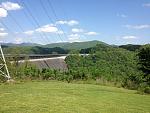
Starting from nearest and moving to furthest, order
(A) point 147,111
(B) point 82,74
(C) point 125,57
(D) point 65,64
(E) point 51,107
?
(E) point 51,107, (A) point 147,111, (B) point 82,74, (D) point 65,64, (C) point 125,57

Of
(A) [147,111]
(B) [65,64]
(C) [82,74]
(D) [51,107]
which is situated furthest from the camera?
(B) [65,64]

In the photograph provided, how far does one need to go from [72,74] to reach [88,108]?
1401 inches

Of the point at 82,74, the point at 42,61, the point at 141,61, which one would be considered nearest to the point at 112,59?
the point at 42,61

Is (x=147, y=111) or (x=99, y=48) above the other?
(x=99, y=48)

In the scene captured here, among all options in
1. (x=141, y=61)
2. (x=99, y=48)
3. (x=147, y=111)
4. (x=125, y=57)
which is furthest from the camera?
(x=99, y=48)

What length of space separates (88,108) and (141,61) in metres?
41.0

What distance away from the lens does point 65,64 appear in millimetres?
95875

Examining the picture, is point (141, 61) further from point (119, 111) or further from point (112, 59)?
point (112, 59)

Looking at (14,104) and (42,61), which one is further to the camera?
(42,61)

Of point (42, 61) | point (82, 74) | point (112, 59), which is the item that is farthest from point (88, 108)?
point (112, 59)

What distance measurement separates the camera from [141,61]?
54.5 m

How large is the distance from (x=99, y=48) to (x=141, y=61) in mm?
73732

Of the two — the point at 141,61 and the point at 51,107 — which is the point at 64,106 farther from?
the point at 141,61

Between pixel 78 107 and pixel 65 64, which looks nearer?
pixel 78 107
